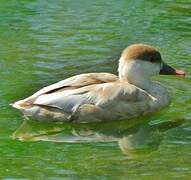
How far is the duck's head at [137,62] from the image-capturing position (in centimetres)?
958

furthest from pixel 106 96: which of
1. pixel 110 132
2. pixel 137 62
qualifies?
pixel 137 62

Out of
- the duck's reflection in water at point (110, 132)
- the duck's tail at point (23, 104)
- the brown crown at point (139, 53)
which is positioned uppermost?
the brown crown at point (139, 53)

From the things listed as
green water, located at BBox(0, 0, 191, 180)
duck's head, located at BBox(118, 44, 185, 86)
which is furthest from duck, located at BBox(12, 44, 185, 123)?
green water, located at BBox(0, 0, 191, 180)

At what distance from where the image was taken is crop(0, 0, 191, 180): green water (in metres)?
7.71

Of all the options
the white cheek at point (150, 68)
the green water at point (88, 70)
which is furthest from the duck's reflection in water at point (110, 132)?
the white cheek at point (150, 68)

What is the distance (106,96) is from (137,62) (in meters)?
0.75

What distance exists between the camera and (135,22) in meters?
13.8

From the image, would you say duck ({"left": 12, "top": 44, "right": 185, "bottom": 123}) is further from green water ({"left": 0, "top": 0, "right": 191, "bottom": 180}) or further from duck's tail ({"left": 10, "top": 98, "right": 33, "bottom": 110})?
green water ({"left": 0, "top": 0, "right": 191, "bottom": 180})

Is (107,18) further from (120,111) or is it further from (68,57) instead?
(120,111)

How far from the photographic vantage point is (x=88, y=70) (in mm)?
11086

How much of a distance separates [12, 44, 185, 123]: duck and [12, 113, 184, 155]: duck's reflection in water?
0.28 ft

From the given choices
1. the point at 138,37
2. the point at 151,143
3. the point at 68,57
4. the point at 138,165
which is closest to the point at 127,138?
the point at 151,143

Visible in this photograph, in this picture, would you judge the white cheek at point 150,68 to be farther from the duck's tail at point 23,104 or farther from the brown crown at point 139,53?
the duck's tail at point 23,104

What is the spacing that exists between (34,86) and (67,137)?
177cm
